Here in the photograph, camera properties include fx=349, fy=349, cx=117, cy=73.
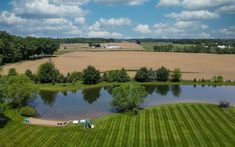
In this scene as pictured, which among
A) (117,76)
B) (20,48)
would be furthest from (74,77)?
(20,48)

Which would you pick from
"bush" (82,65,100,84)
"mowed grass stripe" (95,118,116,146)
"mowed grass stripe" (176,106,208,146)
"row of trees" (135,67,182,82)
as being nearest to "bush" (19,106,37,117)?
"mowed grass stripe" (95,118,116,146)

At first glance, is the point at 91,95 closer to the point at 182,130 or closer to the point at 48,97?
the point at 48,97

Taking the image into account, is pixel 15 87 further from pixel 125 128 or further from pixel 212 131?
pixel 212 131

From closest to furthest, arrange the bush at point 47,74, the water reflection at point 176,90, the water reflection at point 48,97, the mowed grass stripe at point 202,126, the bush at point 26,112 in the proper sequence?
the mowed grass stripe at point 202,126
the bush at point 26,112
the water reflection at point 48,97
the water reflection at point 176,90
the bush at point 47,74

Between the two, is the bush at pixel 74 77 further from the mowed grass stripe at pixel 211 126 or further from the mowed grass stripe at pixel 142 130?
the mowed grass stripe at pixel 211 126

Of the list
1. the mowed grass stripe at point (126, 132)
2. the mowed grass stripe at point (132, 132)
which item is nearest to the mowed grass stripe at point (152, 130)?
the mowed grass stripe at point (132, 132)

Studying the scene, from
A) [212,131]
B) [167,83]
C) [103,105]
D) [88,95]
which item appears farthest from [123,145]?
[167,83]
